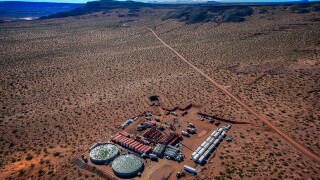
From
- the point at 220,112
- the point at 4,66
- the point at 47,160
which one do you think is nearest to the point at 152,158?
the point at 47,160

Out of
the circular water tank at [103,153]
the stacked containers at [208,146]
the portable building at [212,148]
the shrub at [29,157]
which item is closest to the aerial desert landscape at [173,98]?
the shrub at [29,157]

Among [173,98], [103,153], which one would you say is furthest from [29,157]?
[173,98]

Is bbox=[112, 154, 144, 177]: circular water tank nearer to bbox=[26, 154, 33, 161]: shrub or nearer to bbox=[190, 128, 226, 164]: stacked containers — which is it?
bbox=[190, 128, 226, 164]: stacked containers

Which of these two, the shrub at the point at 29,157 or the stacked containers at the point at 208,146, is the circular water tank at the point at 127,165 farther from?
the shrub at the point at 29,157

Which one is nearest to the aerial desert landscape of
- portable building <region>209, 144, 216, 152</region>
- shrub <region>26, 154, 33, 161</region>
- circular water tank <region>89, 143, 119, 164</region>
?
shrub <region>26, 154, 33, 161</region>

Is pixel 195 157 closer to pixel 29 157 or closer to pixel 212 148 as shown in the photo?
pixel 212 148

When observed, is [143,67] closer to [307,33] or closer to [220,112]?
[220,112]
